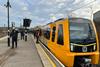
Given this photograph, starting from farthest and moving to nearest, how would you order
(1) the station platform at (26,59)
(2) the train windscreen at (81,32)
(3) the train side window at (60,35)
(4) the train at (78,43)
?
1. (1) the station platform at (26,59)
2. (3) the train side window at (60,35)
3. (2) the train windscreen at (81,32)
4. (4) the train at (78,43)

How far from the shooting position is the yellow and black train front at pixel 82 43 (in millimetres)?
13937

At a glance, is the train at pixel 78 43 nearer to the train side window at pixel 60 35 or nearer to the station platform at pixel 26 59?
the train side window at pixel 60 35

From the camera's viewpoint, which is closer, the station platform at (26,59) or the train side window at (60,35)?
the train side window at (60,35)

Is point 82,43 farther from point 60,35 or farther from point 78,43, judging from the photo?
point 60,35

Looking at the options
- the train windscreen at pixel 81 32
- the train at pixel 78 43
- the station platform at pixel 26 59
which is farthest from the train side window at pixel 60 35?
the station platform at pixel 26 59

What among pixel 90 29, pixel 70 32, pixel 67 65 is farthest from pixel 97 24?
pixel 67 65

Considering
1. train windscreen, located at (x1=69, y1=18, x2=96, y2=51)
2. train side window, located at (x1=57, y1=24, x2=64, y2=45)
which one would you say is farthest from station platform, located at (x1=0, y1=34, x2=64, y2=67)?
train windscreen, located at (x1=69, y1=18, x2=96, y2=51)

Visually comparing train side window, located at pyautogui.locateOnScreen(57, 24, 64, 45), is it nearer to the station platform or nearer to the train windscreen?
the train windscreen

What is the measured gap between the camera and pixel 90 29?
14797 mm

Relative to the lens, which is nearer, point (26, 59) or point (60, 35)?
point (60, 35)

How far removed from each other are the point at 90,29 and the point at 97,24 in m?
0.95

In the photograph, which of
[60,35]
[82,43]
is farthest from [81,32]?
[60,35]

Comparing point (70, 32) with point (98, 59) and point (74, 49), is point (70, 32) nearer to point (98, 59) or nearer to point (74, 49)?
point (74, 49)

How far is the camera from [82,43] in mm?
14164
